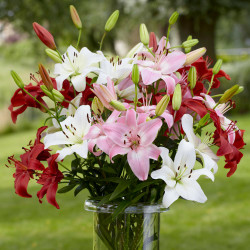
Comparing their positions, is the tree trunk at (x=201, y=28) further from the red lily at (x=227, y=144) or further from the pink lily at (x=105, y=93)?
the pink lily at (x=105, y=93)

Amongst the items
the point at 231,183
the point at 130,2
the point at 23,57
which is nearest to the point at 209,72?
the point at 231,183

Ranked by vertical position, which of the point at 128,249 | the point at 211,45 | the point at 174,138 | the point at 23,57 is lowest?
the point at 128,249

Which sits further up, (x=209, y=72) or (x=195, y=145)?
(x=209, y=72)

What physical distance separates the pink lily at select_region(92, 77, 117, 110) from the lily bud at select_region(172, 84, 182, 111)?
0.36 feet

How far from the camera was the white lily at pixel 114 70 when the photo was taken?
110 centimetres

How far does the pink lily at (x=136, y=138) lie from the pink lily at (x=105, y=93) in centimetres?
4

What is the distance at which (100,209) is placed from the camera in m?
1.13

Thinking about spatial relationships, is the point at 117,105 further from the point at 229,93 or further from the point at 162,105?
the point at 229,93

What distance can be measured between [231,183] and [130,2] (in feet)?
15.4

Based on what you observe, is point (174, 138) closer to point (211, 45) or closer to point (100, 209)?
point (100, 209)

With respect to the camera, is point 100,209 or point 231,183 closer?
point 100,209

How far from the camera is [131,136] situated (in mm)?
1024

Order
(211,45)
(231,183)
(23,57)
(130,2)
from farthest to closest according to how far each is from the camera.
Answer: (23,57)
(211,45)
(130,2)
(231,183)

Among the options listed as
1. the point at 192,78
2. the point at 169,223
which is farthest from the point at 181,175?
the point at 169,223
